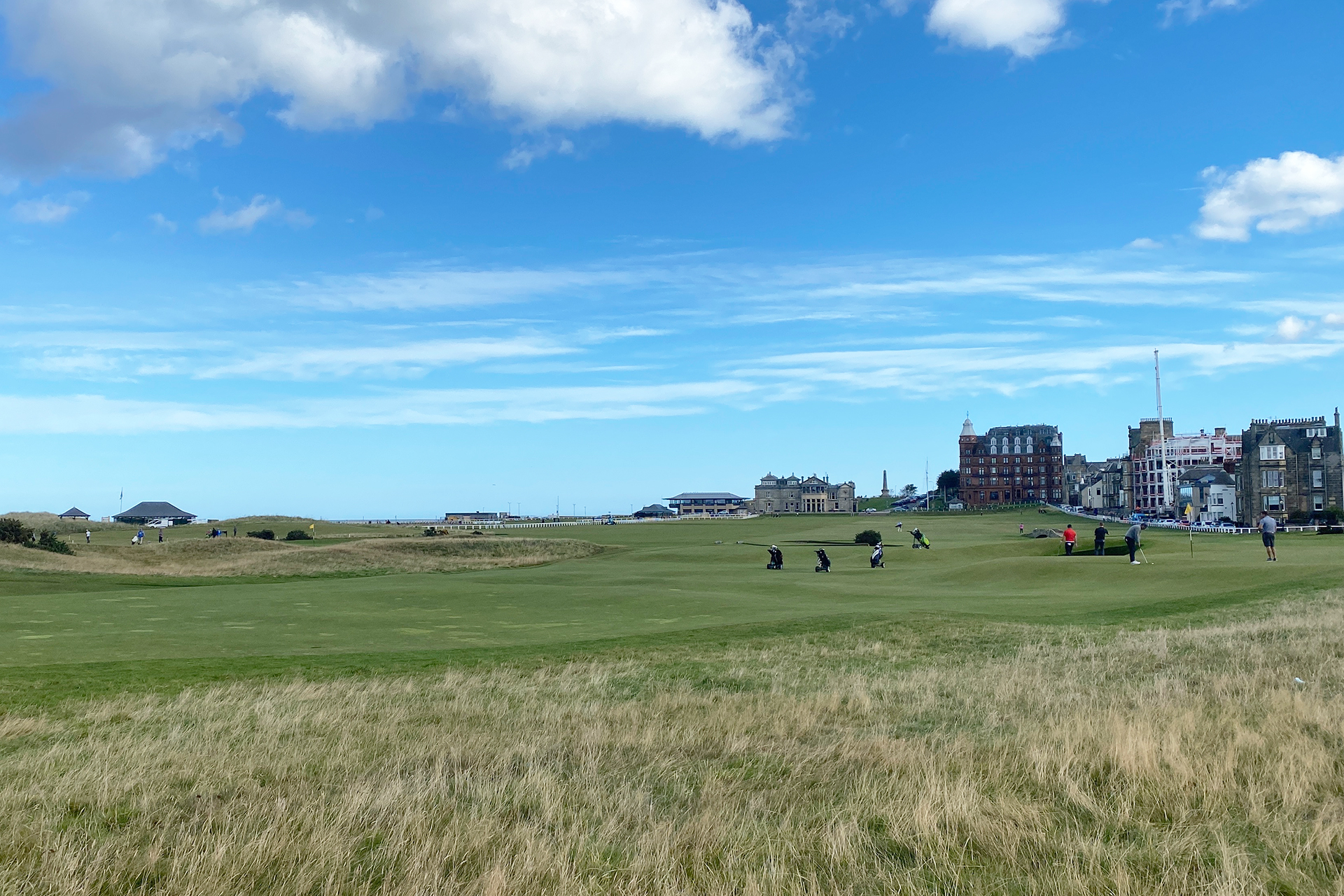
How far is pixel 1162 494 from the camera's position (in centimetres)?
16450

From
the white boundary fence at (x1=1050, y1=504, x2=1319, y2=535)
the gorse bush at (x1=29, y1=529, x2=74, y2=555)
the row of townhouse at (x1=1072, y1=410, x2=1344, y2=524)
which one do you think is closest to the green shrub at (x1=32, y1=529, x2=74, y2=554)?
the gorse bush at (x1=29, y1=529, x2=74, y2=555)

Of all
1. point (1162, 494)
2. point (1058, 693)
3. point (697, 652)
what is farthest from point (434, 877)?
point (1162, 494)

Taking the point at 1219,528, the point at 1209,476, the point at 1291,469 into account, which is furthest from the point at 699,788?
the point at 1209,476

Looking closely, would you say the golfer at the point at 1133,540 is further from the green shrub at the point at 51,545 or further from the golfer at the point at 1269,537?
the green shrub at the point at 51,545

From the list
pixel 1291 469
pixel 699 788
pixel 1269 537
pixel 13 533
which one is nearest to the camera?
pixel 699 788

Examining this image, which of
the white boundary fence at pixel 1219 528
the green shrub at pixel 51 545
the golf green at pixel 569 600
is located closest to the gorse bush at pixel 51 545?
the green shrub at pixel 51 545

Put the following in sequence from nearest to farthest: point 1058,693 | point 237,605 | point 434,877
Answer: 1. point 434,877
2. point 1058,693
3. point 237,605

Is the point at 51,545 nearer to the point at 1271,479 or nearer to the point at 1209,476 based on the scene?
A: the point at 1271,479

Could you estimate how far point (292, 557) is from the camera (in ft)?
190

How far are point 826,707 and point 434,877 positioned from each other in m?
7.74

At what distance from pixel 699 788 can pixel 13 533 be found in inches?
2644

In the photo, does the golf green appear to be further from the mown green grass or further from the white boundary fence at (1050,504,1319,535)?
the white boundary fence at (1050,504,1319,535)

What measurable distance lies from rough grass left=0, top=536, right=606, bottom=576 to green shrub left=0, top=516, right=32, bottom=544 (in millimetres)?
3093

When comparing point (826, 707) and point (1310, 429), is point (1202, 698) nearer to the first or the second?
point (826, 707)
